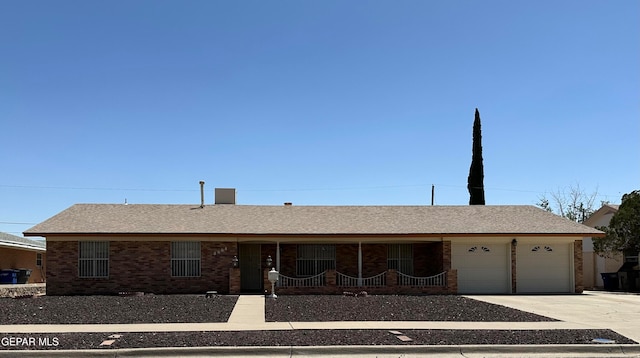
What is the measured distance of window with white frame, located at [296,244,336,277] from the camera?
87.3 feet

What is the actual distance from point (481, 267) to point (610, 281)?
8296 mm

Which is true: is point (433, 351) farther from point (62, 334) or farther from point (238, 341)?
point (62, 334)

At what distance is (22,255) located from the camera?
3744 centimetres

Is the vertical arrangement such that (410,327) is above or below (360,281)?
above

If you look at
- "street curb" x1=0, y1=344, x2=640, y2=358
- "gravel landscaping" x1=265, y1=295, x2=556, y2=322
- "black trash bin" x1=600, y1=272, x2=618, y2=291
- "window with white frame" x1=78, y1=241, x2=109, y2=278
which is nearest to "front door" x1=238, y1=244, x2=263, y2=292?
"gravel landscaping" x1=265, y1=295, x2=556, y2=322

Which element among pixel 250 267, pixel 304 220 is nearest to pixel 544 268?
pixel 304 220

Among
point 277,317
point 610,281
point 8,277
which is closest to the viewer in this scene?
point 277,317

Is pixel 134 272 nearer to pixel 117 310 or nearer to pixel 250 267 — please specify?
pixel 250 267

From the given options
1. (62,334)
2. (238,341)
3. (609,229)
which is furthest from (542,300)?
(62,334)

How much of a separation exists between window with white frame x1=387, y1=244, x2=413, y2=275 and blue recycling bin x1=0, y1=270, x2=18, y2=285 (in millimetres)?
19568

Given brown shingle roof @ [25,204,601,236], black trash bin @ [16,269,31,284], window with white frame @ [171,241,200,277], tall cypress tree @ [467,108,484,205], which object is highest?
tall cypress tree @ [467,108,484,205]

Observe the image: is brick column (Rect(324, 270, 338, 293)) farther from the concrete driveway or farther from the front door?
the concrete driveway

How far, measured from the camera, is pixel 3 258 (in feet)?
112

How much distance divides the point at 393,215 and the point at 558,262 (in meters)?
7.17
